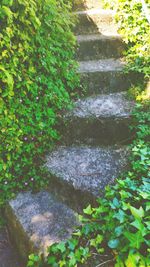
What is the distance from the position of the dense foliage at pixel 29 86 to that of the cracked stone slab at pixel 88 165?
21 centimetres

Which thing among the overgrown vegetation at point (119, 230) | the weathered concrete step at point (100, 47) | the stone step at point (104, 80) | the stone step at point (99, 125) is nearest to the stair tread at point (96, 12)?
the weathered concrete step at point (100, 47)

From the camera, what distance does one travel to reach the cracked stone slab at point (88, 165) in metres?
3.06

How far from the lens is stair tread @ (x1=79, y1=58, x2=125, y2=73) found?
170 inches

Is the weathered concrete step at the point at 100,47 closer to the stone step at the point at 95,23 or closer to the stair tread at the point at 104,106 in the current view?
the stone step at the point at 95,23

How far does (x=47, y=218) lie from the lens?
2.87 meters

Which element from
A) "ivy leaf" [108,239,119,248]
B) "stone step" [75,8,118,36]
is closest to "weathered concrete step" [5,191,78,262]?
"ivy leaf" [108,239,119,248]

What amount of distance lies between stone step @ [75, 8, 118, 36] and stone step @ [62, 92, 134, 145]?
2.18 meters


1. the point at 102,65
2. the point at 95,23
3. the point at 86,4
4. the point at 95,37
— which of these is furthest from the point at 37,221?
the point at 86,4

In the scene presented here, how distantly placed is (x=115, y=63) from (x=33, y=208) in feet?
9.15

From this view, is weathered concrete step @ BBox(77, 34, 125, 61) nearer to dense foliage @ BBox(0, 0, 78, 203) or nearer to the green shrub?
the green shrub

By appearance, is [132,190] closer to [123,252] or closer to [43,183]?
[123,252]

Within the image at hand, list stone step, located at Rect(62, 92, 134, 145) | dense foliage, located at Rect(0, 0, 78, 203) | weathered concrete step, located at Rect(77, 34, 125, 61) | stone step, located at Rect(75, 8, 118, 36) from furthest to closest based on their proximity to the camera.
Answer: stone step, located at Rect(75, 8, 118, 36) < weathered concrete step, located at Rect(77, 34, 125, 61) < stone step, located at Rect(62, 92, 134, 145) < dense foliage, located at Rect(0, 0, 78, 203)

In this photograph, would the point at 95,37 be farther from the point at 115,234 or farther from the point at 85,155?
the point at 115,234

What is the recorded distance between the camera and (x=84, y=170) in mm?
3230
